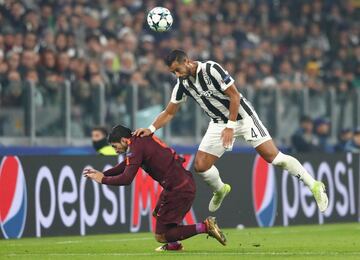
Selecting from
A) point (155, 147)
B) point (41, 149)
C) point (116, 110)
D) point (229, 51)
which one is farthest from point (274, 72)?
point (155, 147)

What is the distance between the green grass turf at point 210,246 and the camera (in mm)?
12812

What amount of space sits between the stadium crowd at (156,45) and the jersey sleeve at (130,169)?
612cm

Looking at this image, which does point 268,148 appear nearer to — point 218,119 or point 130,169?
point 218,119

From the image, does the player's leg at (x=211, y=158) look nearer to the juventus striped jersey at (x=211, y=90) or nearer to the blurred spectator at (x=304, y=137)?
the juventus striped jersey at (x=211, y=90)

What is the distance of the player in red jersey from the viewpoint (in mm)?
12914

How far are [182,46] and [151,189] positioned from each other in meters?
7.28

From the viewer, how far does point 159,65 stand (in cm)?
2333

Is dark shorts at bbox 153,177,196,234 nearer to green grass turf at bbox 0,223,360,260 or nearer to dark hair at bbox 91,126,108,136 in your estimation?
green grass turf at bbox 0,223,360,260

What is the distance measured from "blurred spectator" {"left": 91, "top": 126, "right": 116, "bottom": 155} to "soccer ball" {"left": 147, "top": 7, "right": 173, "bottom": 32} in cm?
380

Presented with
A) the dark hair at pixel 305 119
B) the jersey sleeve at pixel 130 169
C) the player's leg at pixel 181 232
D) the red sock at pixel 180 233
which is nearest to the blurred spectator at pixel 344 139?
the dark hair at pixel 305 119

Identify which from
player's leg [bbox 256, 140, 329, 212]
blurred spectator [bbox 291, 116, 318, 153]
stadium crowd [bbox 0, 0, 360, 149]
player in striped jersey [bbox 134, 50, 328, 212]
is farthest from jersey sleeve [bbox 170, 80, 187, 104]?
blurred spectator [bbox 291, 116, 318, 153]

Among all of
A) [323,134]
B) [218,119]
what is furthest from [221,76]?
[323,134]

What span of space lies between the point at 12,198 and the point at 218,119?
3.36m

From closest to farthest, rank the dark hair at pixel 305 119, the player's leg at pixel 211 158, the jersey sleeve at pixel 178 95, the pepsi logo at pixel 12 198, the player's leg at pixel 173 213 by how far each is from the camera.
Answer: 1. the player's leg at pixel 173 213
2. the jersey sleeve at pixel 178 95
3. the player's leg at pixel 211 158
4. the pepsi logo at pixel 12 198
5. the dark hair at pixel 305 119
